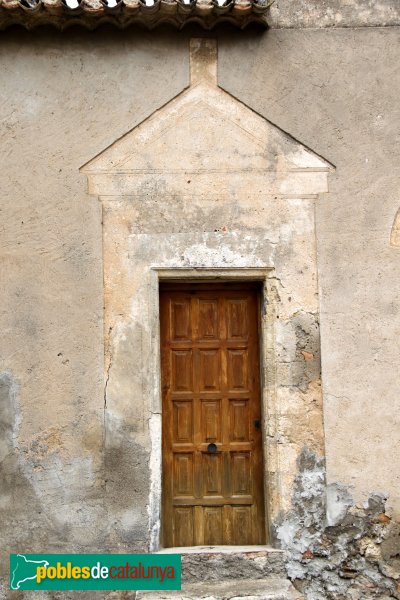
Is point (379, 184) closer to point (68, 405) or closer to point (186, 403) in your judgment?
point (186, 403)

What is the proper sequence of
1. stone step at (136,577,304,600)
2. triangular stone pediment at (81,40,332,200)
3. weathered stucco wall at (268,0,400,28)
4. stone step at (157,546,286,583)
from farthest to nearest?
1. weathered stucco wall at (268,0,400,28)
2. triangular stone pediment at (81,40,332,200)
3. stone step at (157,546,286,583)
4. stone step at (136,577,304,600)

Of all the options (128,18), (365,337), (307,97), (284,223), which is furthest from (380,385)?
(128,18)

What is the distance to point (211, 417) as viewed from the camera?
19.5ft

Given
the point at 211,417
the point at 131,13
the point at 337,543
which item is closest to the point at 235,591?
the point at 337,543

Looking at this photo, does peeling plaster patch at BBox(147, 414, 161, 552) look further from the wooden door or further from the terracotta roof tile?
the terracotta roof tile

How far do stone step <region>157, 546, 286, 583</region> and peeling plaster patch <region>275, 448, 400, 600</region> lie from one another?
12cm

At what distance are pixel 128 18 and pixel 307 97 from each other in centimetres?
149

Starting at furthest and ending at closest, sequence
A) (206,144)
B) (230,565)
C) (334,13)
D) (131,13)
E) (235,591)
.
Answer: (334,13)
(206,144)
(131,13)
(230,565)
(235,591)

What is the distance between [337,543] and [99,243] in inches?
111

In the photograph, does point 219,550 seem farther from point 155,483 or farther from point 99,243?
point 99,243

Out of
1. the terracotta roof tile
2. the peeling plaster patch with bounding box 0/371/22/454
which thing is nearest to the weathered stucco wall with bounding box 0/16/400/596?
the peeling plaster patch with bounding box 0/371/22/454

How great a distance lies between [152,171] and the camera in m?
Answer: 5.88

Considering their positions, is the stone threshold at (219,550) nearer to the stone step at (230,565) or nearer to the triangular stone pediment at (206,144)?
the stone step at (230,565)

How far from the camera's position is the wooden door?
19.3 feet
